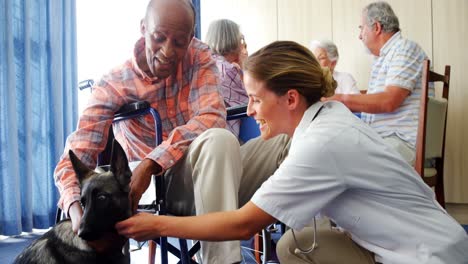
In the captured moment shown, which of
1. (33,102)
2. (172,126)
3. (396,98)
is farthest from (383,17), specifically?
(33,102)

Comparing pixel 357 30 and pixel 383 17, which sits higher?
pixel 357 30

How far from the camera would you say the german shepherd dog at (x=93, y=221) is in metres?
1.04

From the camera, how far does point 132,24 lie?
12.6ft

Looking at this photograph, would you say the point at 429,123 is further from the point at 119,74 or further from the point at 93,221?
the point at 93,221

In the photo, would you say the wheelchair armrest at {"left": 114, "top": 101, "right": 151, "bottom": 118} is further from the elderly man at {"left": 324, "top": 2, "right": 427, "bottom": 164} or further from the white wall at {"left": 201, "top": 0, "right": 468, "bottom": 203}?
the white wall at {"left": 201, "top": 0, "right": 468, "bottom": 203}

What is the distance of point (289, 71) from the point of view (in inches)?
42.3

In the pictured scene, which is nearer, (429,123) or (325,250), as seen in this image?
(325,250)

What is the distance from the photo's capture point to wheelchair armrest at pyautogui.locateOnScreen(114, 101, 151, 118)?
135 cm

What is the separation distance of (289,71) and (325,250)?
1.79ft

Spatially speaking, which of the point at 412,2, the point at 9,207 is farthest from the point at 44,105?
the point at 412,2

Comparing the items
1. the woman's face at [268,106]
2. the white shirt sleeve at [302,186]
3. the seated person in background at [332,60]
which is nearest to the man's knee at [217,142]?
the woman's face at [268,106]

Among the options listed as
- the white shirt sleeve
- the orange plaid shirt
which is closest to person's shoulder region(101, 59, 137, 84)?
the orange plaid shirt

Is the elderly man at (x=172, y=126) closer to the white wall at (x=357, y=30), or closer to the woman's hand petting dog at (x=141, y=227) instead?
the woman's hand petting dog at (x=141, y=227)

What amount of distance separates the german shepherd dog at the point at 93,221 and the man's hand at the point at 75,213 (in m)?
0.04
